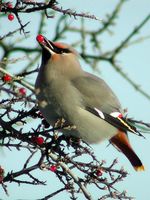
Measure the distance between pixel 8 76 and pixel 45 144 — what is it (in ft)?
2.26

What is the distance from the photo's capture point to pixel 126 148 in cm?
424

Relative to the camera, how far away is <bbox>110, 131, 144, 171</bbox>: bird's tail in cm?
420

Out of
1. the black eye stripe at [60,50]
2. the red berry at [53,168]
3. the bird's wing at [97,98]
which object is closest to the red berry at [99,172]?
the red berry at [53,168]

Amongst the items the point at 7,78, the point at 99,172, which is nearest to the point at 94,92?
the point at 99,172

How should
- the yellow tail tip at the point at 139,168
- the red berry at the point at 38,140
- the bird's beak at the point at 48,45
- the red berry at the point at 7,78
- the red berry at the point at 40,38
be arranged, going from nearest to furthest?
the red berry at the point at 7,78 < the red berry at the point at 38,140 < the red berry at the point at 40,38 < the bird's beak at the point at 48,45 < the yellow tail tip at the point at 139,168

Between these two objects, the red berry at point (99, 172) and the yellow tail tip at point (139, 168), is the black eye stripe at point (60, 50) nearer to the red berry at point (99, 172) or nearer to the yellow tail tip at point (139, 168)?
the yellow tail tip at point (139, 168)

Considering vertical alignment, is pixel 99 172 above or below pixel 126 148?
below

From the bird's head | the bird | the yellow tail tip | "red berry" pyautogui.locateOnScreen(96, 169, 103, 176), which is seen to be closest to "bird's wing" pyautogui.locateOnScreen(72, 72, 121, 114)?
the bird

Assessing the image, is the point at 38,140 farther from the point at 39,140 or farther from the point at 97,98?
the point at 97,98

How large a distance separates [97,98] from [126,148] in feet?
1.58

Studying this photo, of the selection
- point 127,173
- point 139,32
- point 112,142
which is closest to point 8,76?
point 127,173

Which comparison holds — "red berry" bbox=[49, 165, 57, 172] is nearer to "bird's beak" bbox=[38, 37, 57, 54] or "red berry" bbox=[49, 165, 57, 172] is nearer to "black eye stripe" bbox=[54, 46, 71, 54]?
"bird's beak" bbox=[38, 37, 57, 54]

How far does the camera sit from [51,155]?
9.36ft

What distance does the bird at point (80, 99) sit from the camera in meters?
3.89
